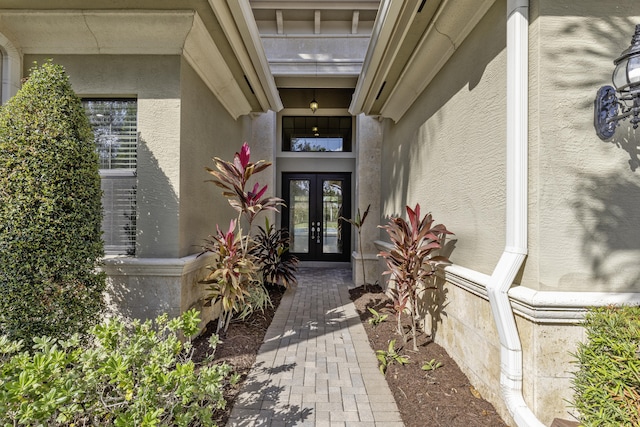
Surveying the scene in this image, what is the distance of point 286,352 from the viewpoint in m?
3.48

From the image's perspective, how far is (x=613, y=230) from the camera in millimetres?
1954

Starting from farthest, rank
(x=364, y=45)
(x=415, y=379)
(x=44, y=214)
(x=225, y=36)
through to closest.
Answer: (x=364, y=45), (x=225, y=36), (x=415, y=379), (x=44, y=214)

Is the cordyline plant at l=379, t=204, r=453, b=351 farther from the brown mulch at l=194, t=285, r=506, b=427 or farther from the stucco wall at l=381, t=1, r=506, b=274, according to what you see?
the brown mulch at l=194, t=285, r=506, b=427

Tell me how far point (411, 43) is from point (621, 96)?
Answer: 2359mm

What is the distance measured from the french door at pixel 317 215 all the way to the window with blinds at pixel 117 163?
5536 mm

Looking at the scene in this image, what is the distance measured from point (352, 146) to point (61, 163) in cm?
727

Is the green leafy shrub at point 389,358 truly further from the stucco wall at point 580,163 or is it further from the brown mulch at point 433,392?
the stucco wall at point 580,163

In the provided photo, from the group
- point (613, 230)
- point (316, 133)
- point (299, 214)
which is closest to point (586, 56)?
point (613, 230)

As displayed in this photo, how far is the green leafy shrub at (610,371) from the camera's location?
1.49m

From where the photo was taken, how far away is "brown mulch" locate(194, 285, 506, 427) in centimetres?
227

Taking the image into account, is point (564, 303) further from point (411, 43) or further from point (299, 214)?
point (299, 214)

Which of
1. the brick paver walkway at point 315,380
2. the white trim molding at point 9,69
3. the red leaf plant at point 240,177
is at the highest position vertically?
the white trim molding at point 9,69

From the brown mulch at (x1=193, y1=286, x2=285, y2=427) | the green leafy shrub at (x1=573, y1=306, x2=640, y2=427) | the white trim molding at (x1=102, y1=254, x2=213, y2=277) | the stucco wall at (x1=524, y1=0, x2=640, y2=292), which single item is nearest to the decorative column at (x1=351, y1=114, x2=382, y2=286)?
the brown mulch at (x1=193, y1=286, x2=285, y2=427)

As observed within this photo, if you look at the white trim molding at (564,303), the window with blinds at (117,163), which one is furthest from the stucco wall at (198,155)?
the white trim molding at (564,303)
